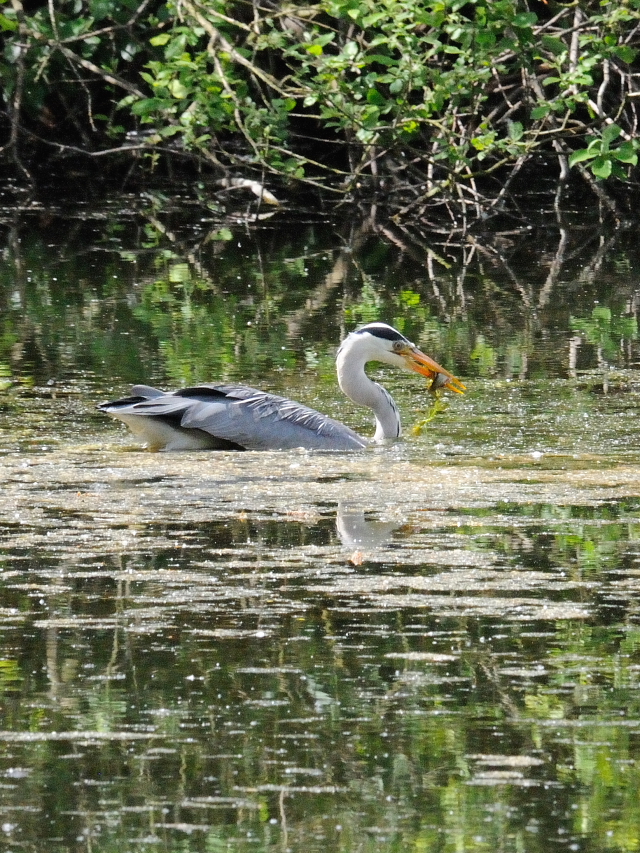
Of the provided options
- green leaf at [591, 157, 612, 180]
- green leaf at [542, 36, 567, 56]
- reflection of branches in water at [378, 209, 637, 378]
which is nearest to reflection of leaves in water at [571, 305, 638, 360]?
reflection of branches in water at [378, 209, 637, 378]

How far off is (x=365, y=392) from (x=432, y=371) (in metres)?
0.61

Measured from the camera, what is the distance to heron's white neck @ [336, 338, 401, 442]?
8289mm

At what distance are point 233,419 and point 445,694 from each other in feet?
12.3

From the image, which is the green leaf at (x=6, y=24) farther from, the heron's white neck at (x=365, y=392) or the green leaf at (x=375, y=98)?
the heron's white neck at (x=365, y=392)

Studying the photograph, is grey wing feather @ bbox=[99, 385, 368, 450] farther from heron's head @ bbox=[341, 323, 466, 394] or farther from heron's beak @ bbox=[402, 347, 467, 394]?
heron's beak @ bbox=[402, 347, 467, 394]

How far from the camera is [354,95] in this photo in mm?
15148

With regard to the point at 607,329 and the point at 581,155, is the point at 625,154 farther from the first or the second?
the point at 607,329

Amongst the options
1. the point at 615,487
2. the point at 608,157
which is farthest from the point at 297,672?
the point at 608,157

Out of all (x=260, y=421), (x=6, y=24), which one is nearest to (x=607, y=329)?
(x=260, y=421)

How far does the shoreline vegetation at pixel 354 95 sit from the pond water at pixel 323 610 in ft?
14.2

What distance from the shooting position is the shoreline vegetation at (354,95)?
14102 millimetres

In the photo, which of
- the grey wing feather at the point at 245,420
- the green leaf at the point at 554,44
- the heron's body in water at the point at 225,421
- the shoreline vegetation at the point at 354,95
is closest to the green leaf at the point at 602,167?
the shoreline vegetation at the point at 354,95

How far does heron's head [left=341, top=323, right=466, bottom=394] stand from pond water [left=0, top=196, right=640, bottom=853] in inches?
6.5

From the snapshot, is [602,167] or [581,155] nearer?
[602,167]
